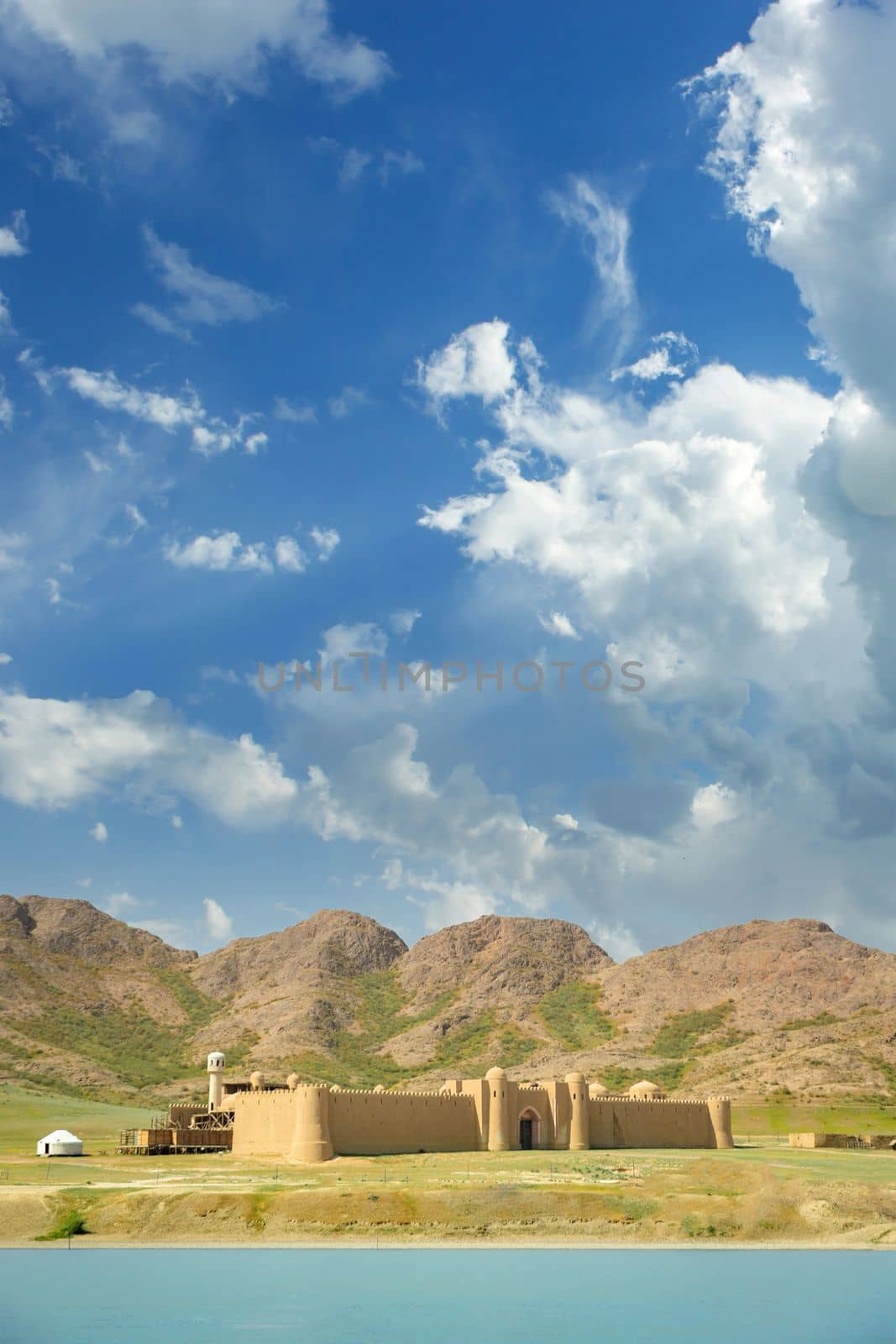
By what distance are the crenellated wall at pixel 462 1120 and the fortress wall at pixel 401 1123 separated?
1.9 inches

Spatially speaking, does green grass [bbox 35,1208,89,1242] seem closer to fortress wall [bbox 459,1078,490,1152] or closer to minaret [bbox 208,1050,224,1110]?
fortress wall [bbox 459,1078,490,1152]

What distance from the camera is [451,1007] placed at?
171000mm

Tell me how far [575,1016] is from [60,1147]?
315 feet

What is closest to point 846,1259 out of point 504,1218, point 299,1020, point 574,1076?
point 504,1218

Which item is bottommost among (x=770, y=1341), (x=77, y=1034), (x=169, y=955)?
(x=770, y=1341)

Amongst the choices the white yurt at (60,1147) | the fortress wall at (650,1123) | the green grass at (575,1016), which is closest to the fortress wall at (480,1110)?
the fortress wall at (650,1123)

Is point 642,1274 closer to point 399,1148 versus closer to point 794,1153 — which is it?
point 399,1148

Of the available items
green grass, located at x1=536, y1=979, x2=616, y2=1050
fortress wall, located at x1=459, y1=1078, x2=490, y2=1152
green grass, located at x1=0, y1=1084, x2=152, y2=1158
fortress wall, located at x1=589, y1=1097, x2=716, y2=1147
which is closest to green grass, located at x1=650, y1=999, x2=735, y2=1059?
green grass, located at x1=536, y1=979, x2=616, y2=1050

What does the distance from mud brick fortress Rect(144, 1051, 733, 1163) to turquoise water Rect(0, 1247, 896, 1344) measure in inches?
799

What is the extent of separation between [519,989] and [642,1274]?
125188 mm

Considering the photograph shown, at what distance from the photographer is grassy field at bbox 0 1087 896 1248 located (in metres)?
55.2

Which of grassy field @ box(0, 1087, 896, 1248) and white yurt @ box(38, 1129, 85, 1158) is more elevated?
white yurt @ box(38, 1129, 85, 1158)

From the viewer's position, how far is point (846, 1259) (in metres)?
53.4

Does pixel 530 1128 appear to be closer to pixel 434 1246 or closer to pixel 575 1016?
pixel 434 1246
